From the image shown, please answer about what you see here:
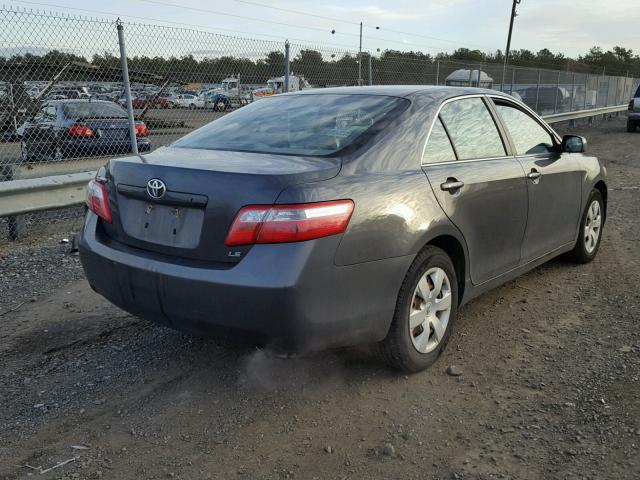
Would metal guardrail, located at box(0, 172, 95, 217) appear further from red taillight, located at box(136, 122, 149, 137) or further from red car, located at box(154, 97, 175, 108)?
red taillight, located at box(136, 122, 149, 137)

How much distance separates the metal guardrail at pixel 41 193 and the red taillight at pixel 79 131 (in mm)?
2110

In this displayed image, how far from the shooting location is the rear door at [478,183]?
3.37m

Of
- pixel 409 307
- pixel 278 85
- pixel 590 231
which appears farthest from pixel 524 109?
pixel 278 85

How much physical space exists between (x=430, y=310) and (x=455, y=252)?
1.36 feet

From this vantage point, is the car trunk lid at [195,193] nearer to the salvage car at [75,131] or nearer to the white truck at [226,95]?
the white truck at [226,95]

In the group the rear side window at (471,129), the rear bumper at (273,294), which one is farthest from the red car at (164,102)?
the rear bumper at (273,294)

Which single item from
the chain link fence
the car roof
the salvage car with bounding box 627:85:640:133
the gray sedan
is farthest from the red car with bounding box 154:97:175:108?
the salvage car with bounding box 627:85:640:133

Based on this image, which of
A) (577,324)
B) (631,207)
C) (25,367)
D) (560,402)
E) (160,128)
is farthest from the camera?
(160,128)

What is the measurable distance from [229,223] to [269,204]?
20 centimetres

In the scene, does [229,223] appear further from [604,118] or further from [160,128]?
[604,118]

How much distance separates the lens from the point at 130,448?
8.71 ft

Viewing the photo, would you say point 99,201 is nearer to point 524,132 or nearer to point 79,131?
point 524,132

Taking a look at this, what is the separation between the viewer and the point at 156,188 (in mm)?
2826

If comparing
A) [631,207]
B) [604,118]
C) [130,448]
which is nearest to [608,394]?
[130,448]
